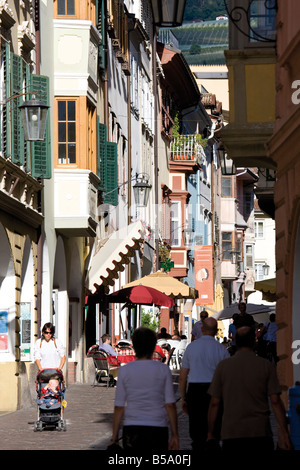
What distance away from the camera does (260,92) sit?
50.5 ft

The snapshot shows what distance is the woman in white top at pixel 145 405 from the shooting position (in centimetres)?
870

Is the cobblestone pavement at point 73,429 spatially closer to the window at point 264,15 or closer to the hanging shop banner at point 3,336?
the hanging shop banner at point 3,336

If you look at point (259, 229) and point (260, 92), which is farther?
point (259, 229)

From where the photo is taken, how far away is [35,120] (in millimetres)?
18500

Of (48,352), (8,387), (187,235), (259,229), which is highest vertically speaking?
(259,229)

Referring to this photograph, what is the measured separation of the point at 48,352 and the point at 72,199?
814 cm

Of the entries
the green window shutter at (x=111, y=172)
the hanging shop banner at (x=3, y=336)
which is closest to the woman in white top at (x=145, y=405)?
the hanging shop banner at (x=3, y=336)

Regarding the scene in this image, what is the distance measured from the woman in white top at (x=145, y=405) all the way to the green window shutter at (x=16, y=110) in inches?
506

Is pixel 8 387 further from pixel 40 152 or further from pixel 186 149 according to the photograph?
pixel 186 149

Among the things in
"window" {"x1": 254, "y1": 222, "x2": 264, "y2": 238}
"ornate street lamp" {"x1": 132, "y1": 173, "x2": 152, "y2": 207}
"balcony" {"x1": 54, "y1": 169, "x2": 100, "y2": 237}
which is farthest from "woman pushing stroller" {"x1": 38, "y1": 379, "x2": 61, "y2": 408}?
"window" {"x1": 254, "y1": 222, "x2": 264, "y2": 238}

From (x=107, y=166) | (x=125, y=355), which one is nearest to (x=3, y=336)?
(x=125, y=355)

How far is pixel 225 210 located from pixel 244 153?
64301mm

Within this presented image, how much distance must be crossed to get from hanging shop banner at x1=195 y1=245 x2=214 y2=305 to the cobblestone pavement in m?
31.6
